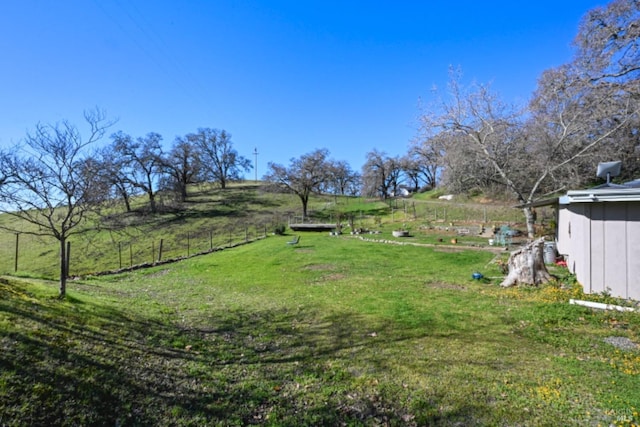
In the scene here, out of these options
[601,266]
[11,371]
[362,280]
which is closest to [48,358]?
[11,371]

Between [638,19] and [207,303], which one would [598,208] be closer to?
[207,303]

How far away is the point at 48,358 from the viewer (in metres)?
3.15

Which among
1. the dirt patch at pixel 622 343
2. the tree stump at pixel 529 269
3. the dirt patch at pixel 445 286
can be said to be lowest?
the dirt patch at pixel 445 286

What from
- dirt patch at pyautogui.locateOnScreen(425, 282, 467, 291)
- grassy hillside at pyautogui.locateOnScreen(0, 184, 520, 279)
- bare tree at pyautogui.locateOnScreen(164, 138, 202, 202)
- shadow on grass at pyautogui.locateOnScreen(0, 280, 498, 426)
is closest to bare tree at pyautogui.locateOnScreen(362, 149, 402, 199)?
grassy hillside at pyautogui.locateOnScreen(0, 184, 520, 279)

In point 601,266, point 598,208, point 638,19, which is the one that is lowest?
point 601,266

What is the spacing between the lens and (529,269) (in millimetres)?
8547

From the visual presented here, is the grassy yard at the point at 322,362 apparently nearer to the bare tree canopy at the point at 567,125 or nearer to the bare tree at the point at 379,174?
the bare tree canopy at the point at 567,125

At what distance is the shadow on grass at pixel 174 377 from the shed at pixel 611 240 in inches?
202

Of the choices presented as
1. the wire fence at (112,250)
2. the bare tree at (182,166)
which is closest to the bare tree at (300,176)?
the wire fence at (112,250)

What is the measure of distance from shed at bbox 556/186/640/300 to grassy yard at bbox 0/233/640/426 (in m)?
0.82

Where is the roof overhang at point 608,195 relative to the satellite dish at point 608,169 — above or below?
below

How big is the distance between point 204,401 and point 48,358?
1.61m

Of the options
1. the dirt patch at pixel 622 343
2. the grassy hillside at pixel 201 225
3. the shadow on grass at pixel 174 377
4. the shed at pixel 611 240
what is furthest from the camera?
the grassy hillside at pixel 201 225

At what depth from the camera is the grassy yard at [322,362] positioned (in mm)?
3025
